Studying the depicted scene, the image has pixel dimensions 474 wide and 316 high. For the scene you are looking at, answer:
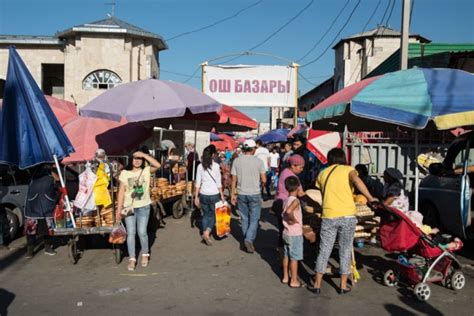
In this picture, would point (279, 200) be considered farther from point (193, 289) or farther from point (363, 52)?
point (363, 52)

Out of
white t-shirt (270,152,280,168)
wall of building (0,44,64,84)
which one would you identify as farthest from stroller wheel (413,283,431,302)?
wall of building (0,44,64,84)

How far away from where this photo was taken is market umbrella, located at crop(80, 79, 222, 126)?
27.7 ft

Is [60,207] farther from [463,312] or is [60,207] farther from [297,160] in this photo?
[463,312]

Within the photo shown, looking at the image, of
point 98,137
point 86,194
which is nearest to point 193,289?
point 86,194

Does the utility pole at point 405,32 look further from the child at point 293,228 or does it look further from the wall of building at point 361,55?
the wall of building at point 361,55

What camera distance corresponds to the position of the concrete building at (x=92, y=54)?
2350cm

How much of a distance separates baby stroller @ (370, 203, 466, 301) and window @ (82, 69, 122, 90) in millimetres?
19992

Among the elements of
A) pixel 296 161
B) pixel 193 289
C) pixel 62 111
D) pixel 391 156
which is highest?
pixel 62 111

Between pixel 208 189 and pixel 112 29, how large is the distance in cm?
1706

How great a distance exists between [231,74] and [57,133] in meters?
10.4

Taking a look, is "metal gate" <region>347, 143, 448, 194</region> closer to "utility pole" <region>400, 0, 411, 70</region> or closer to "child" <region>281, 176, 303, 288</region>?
"utility pole" <region>400, 0, 411, 70</region>

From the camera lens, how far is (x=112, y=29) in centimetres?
2320

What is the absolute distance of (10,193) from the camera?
29.8 feet

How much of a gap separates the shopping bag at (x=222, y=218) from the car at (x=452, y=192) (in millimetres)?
3806
